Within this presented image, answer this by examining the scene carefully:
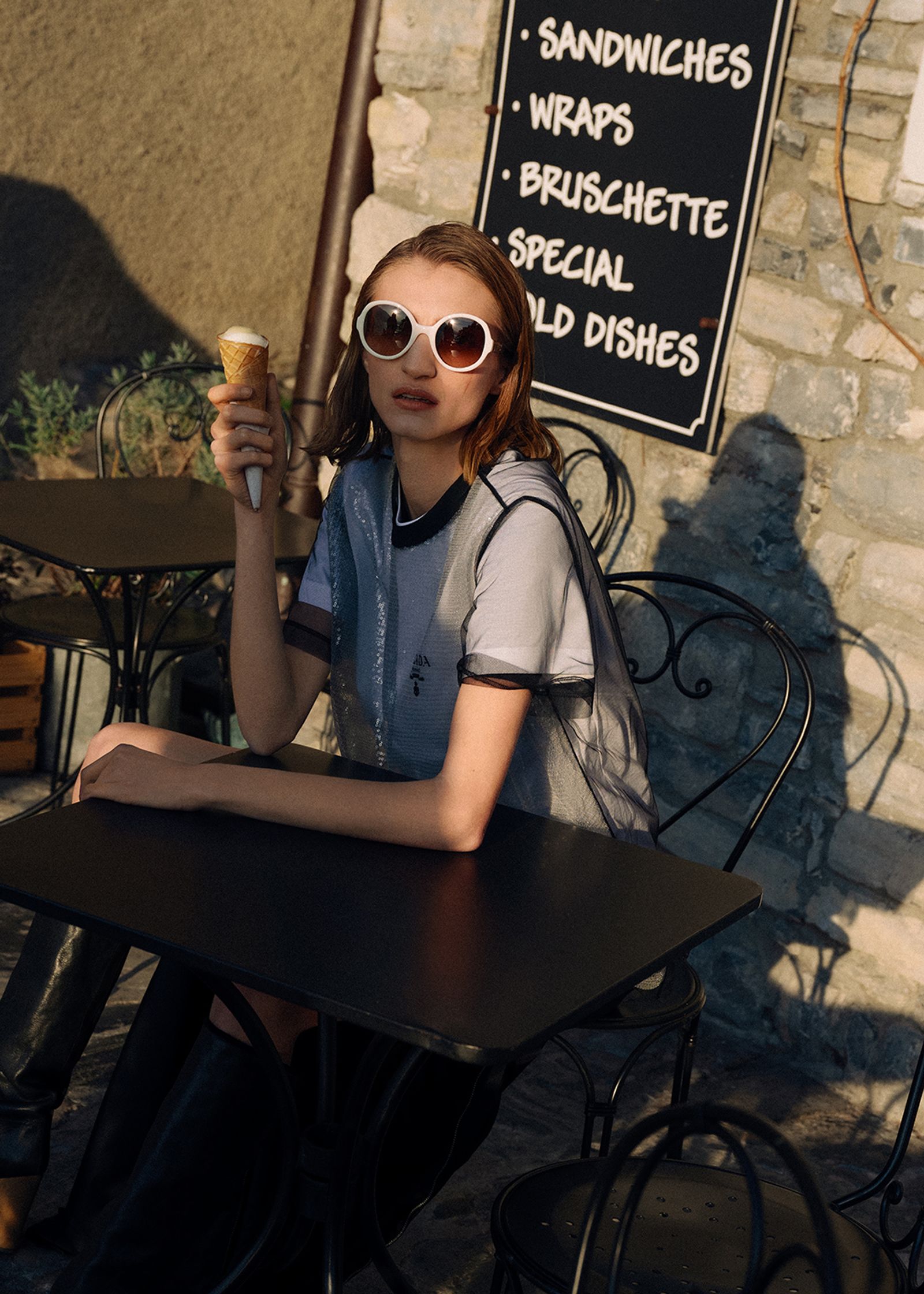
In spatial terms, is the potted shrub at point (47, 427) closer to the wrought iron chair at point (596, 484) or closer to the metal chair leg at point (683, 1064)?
the wrought iron chair at point (596, 484)

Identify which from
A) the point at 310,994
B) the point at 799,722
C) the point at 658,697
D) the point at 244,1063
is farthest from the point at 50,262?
the point at 310,994

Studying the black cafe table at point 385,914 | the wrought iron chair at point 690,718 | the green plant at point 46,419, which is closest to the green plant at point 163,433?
the green plant at point 46,419

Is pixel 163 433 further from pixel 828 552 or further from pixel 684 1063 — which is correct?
pixel 684 1063

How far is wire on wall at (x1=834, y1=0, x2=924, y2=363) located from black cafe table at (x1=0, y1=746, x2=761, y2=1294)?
150 centimetres

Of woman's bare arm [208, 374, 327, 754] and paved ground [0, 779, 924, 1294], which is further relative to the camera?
paved ground [0, 779, 924, 1294]

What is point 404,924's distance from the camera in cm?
161

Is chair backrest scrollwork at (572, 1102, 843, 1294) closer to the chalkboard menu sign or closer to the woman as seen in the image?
the woman

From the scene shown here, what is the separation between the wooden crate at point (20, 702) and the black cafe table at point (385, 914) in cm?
238

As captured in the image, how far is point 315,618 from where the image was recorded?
233 centimetres

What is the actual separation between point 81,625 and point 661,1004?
206 cm

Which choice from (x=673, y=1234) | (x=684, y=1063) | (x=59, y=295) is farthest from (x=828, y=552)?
(x=59, y=295)

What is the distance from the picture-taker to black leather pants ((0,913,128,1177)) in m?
2.12

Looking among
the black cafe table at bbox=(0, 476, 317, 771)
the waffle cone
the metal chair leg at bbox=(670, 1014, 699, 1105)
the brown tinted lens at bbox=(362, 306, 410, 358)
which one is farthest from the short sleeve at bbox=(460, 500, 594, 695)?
the black cafe table at bbox=(0, 476, 317, 771)

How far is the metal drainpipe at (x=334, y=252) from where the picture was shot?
13.3 feet
